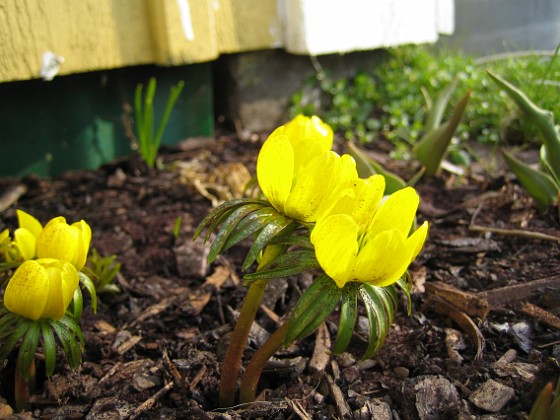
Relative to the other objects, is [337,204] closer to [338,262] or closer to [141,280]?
[338,262]

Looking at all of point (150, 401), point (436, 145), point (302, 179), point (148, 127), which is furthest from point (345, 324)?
point (148, 127)

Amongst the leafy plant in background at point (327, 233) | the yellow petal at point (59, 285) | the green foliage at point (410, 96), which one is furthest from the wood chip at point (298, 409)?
the green foliage at point (410, 96)

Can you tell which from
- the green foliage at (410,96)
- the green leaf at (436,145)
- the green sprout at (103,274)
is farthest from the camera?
the green foliage at (410,96)

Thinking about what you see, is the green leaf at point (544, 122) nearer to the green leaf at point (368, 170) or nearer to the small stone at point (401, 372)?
the green leaf at point (368, 170)

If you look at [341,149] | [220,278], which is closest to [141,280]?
[220,278]

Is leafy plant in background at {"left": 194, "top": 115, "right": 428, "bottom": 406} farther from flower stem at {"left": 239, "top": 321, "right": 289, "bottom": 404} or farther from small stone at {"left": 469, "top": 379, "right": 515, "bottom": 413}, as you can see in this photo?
small stone at {"left": 469, "top": 379, "right": 515, "bottom": 413}
